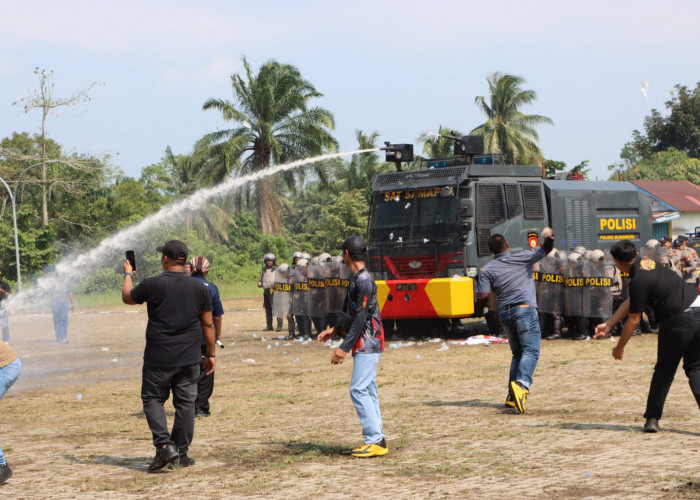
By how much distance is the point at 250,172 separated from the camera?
49000 millimetres

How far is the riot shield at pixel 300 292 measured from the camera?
2158 cm

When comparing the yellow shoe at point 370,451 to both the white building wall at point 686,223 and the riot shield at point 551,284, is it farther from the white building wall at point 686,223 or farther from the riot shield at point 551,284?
the white building wall at point 686,223

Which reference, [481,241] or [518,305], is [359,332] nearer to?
[518,305]

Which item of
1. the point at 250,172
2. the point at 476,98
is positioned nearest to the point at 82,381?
the point at 250,172

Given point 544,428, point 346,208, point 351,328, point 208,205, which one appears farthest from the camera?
point 208,205

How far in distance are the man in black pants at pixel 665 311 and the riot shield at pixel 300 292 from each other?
13.2m

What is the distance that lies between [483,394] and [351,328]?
417 centimetres

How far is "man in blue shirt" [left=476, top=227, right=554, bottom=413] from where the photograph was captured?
10.4m

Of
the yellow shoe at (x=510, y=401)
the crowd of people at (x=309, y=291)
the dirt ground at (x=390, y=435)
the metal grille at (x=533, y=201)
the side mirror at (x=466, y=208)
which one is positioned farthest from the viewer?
the crowd of people at (x=309, y=291)

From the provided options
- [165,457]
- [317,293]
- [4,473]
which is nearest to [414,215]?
[317,293]

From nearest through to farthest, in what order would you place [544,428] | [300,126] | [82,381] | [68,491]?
[68,491] < [544,428] < [82,381] < [300,126]

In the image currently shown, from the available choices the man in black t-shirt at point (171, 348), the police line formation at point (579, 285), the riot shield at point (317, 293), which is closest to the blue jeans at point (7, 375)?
the man in black t-shirt at point (171, 348)

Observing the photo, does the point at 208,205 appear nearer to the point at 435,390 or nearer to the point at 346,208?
the point at 346,208

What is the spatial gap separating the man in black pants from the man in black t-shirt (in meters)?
3.58
